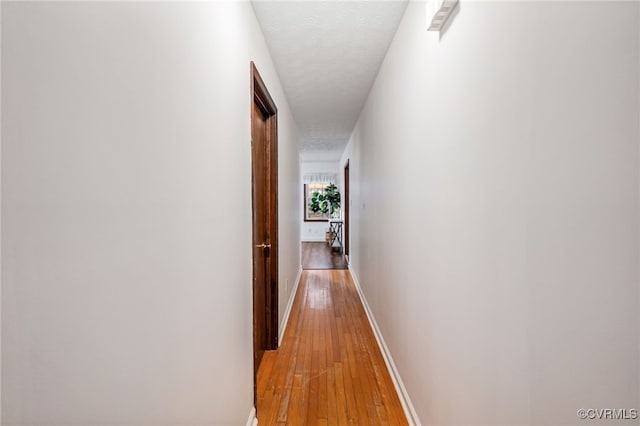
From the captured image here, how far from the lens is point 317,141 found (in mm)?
6004

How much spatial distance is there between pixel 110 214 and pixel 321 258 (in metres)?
6.47

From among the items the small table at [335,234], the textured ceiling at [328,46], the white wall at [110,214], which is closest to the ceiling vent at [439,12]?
the textured ceiling at [328,46]

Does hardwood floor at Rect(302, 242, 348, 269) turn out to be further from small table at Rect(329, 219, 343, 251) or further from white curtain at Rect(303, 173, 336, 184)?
white curtain at Rect(303, 173, 336, 184)

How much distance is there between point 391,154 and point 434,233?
1041 mm

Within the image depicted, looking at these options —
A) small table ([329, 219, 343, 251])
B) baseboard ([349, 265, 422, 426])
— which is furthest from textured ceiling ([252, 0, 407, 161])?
small table ([329, 219, 343, 251])

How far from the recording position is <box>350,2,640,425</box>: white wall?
58cm

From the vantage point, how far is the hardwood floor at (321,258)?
6202mm

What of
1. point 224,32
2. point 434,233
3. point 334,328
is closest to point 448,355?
point 434,233

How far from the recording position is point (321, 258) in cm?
701

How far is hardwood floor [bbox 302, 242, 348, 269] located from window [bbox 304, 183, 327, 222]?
99cm

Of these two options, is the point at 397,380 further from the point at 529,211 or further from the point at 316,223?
the point at 316,223

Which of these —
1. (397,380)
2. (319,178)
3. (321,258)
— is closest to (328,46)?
(397,380)

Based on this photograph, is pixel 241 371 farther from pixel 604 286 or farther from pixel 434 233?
pixel 604 286

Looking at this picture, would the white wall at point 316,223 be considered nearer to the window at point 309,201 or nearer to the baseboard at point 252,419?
the window at point 309,201
